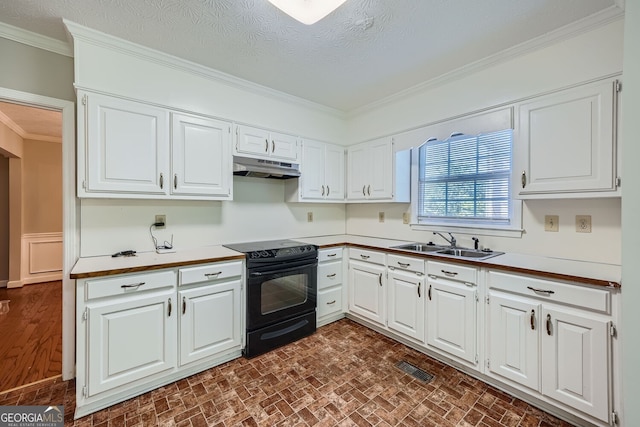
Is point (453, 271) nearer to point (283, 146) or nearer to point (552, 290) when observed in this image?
point (552, 290)

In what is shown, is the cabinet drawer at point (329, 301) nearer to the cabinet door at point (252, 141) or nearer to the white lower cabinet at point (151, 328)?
the white lower cabinet at point (151, 328)

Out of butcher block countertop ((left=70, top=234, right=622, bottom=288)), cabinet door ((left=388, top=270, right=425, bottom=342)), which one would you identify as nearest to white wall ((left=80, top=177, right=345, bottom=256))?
butcher block countertop ((left=70, top=234, right=622, bottom=288))

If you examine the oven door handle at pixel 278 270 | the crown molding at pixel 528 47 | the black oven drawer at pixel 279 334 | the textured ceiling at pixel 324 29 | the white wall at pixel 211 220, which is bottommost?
the black oven drawer at pixel 279 334

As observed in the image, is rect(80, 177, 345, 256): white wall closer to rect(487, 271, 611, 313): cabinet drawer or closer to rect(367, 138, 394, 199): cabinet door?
rect(367, 138, 394, 199): cabinet door

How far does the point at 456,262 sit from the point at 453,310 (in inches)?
15.4

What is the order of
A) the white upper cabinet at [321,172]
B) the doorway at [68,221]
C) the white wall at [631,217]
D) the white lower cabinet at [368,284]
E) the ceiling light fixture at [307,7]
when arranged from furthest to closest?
the white upper cabinet at [321,172]
the white lower cabinet at [368,284]
the doorway at [68,221]
the ceiling light fixture at [307,7]
the white wall at [631,217]

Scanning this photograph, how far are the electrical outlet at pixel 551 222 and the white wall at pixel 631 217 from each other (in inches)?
71.2

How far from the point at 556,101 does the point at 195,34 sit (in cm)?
261

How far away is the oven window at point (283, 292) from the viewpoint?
99.4 inches

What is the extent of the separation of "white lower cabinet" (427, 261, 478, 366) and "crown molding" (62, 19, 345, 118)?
7.61 ft

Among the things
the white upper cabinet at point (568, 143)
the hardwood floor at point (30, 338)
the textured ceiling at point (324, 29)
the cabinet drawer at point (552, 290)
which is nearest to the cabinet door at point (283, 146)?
the textured ceiling at point (324, 29)

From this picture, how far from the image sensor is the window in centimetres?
254

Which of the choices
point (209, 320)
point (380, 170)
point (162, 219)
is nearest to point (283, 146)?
point (380, 170)

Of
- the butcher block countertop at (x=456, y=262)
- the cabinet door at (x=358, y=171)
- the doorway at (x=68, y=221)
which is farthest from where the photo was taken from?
the cabinet door at (x=358, y=171)
